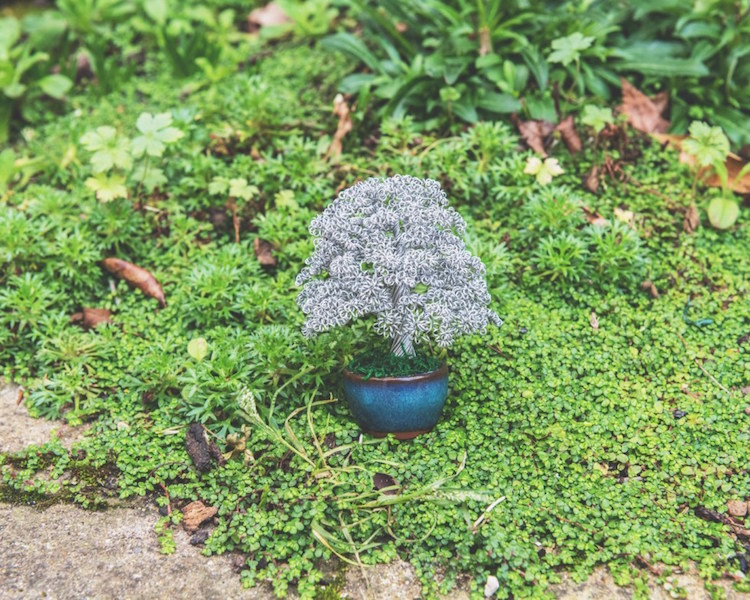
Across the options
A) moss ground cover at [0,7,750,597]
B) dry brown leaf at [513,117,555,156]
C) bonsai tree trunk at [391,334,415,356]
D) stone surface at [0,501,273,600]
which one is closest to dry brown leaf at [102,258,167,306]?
moss ground cover at [0,7,750,597]

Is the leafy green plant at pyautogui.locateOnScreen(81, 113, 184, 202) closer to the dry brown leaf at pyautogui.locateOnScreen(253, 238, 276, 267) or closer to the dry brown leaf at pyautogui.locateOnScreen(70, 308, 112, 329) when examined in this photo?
the dry brown leaf at pyautogui.locateOnScreen(70, 308, 112, 329)

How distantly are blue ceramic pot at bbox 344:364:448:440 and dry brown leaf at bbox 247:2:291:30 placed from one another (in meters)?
4.31

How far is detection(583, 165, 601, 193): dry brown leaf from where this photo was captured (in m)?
4.77

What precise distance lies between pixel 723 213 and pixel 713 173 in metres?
0.40

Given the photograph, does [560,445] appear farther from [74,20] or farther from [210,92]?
[74,20]

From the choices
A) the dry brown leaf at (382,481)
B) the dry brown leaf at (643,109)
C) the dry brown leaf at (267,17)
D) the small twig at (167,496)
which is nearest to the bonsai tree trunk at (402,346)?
the dry brown leaf at (382,481)

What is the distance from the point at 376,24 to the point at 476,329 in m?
3.25

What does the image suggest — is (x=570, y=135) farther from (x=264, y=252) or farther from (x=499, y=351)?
(x=264, y=252)

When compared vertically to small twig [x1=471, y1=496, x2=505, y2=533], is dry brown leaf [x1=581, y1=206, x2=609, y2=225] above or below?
above

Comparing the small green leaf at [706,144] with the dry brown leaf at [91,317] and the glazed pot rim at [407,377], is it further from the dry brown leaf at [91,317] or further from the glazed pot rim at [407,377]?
the dry brown leaf at [91,317]

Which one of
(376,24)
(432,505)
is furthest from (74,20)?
(432,505)

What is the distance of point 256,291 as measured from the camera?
404 centimetres

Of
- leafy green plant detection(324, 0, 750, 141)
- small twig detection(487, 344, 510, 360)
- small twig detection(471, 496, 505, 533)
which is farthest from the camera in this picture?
leafy green plant detection(324, 0, 750, 141)

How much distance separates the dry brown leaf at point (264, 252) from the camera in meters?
4.41
